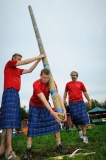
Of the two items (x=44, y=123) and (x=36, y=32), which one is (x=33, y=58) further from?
(x=44, y=123)

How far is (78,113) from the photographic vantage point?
491 centimetres

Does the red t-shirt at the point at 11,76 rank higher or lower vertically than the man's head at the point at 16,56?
lower

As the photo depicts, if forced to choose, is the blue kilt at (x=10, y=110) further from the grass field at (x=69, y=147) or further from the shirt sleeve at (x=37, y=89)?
the grass field at (x=69, y=147)

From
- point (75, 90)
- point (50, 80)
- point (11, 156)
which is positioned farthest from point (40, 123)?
point (75, 90)

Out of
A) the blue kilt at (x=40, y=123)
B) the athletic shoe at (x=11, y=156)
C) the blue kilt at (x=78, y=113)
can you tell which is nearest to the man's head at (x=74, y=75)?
the blue kilt at (x=78, y=113)

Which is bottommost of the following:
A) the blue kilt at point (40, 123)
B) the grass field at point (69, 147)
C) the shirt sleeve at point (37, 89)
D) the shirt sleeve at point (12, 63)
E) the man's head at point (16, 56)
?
the grass field at point (69, 147)

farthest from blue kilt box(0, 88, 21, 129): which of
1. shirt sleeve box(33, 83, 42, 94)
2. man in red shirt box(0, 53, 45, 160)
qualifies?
shirt sleeve box(33, 83, 42, 94)

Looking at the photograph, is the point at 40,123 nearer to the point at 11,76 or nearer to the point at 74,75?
the point at 11,76

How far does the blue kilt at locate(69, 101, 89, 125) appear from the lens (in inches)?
189

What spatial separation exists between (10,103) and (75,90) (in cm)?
249

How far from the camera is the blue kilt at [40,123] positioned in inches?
122

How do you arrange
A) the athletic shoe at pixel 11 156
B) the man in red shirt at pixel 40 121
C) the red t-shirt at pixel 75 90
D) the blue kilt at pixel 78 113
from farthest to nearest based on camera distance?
the red t-shirt at pixel 75 90 < the blue kilt at pixel 78 113 < the man in red shirt at pixel 40 121 < the athletic shoe at pixel 11 156

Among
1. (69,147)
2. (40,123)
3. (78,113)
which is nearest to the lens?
(40,123)

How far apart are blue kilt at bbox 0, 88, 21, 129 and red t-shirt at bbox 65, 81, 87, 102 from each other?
7.33 feet
